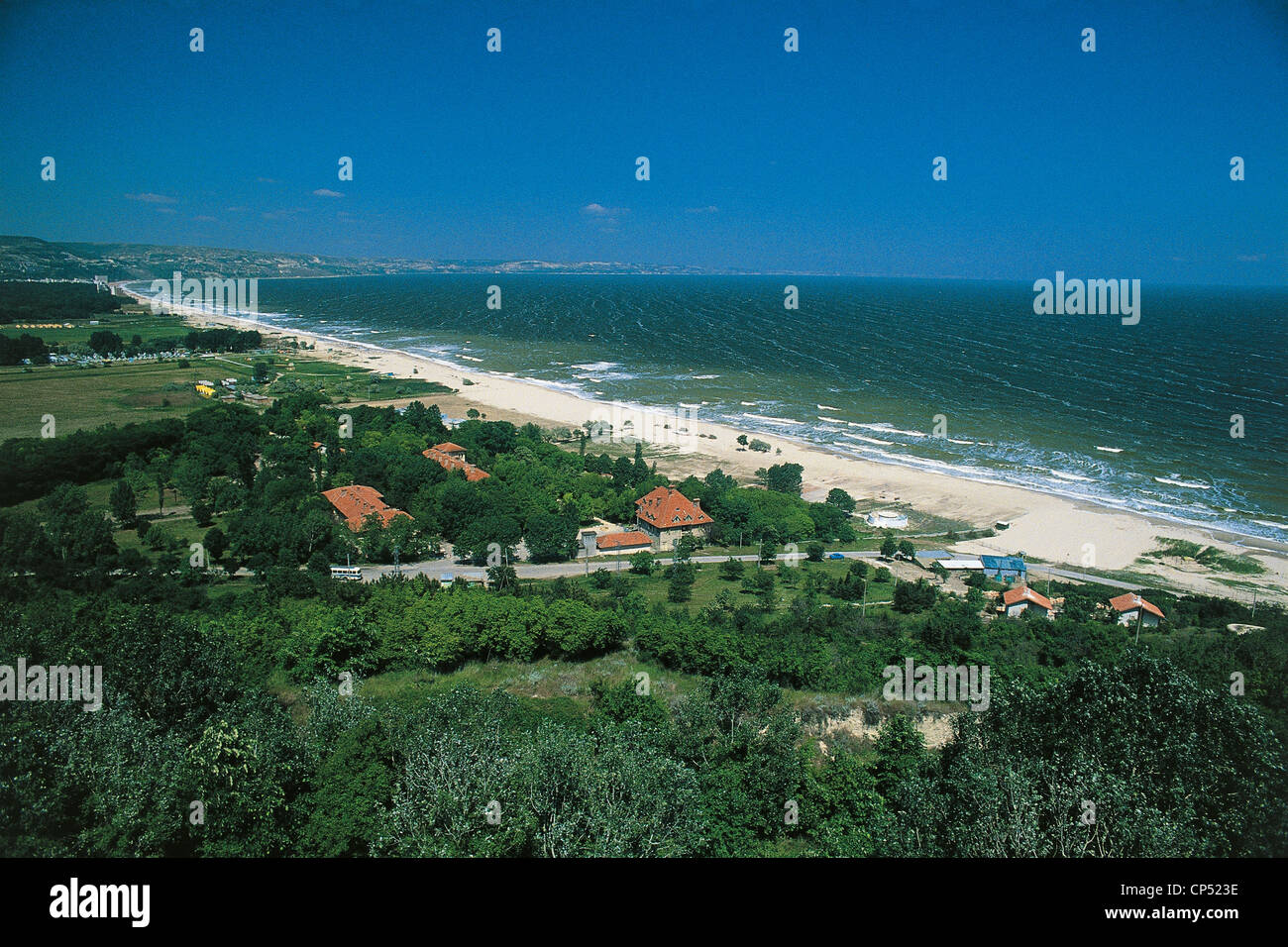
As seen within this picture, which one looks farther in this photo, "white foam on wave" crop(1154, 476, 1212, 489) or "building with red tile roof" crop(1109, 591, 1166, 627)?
"white foam on wave" crop(1154, 476, 1212, 489)

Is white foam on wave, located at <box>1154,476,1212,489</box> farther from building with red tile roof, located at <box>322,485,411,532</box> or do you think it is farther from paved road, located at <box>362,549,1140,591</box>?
building with red tile roof, located at <box>322,485,411,532</box>

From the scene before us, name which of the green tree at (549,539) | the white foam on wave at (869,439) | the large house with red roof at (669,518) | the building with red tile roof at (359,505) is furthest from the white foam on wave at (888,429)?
the building with red tile roof at (359,505)

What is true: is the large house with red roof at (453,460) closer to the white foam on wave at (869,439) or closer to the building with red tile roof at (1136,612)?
Answer: the white foam on wave at (869,439)

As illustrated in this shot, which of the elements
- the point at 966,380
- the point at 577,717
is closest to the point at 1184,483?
the point at 966,380

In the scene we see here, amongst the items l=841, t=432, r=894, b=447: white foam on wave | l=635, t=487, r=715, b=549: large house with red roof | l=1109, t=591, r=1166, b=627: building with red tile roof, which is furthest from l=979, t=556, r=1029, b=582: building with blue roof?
l=841, t=432, r=894, b=447: white foam on wave

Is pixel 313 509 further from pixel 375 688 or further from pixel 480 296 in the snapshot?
pixel 480 296
